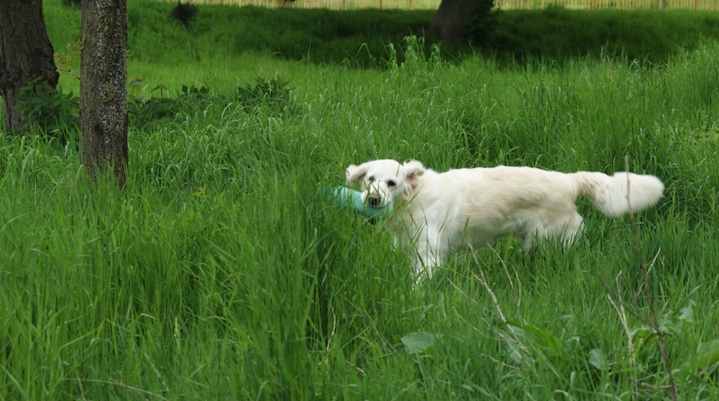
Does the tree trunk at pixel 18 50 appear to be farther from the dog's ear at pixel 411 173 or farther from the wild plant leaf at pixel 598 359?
the wild plant leaf at pixel 598 359

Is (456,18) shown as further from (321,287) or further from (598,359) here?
(598,359)

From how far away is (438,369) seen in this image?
2766mm

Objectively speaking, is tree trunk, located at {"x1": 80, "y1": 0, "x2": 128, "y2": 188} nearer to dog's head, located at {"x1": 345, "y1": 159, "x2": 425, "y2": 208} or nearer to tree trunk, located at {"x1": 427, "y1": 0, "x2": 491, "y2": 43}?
dog's head, located at {"x1": 345, "y1": 159, "x2": 425, "y2": 208}

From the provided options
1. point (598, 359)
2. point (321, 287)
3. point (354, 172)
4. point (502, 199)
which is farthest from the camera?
point (502, 199)

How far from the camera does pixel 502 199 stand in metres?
5.27

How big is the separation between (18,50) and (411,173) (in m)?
4.00

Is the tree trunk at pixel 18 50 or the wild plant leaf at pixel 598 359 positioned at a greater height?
the tree trunk at pixel 18 50

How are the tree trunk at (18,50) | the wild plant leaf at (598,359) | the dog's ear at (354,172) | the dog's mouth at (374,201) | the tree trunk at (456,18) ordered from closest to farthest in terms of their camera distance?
the wild plant leaf at (598,359), the dog's mouth at (374,201), the dog's ear at (354,172), the tree trunk at (18,50), the tree trunk at (456,18)

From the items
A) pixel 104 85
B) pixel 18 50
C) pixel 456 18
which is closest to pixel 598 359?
pixel 104 85

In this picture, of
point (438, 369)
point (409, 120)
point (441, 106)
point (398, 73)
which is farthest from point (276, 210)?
point (398, 73)

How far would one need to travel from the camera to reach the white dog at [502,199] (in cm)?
509

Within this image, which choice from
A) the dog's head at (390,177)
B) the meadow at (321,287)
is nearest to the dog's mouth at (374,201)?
the dog's head at (390,177)

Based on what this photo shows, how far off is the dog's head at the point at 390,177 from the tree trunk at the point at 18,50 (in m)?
3.44

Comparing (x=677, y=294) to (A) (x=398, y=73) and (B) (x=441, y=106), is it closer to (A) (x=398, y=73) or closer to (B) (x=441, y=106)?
(B) (x=441, y=106)
